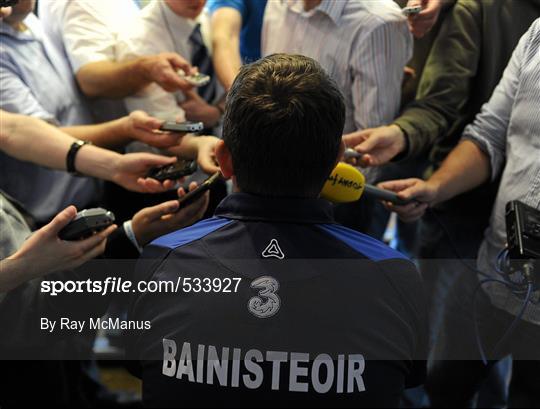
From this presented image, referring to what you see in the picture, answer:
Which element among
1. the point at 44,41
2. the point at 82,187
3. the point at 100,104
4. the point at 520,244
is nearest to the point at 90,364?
the point at 82,187

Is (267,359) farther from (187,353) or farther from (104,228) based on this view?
(104,228)

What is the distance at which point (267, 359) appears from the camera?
898 millimetres

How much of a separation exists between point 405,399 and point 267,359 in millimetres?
1102

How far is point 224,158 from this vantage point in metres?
0.96

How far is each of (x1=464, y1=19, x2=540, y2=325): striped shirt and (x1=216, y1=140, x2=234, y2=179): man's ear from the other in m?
0.69

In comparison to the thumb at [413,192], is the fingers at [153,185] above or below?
above

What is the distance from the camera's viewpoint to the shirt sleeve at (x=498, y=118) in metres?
1.31

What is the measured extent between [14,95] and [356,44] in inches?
31.5

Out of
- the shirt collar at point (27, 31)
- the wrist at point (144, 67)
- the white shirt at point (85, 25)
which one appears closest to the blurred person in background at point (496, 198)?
the wrist at point (144, 67)

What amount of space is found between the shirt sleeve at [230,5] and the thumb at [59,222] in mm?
770

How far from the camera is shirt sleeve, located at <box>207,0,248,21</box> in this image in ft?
5.22

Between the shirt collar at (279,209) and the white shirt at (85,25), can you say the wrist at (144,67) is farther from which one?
the shirt collar at (279,209)

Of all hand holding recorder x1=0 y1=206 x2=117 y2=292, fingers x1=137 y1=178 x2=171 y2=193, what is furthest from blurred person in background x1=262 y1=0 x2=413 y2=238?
hand holding recorder x1=0 y1=206 x2=117 y2=292

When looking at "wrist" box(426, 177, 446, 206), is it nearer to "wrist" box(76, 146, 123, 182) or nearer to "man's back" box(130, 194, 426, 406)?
"man's back" box(130, 194, 426, 406)
